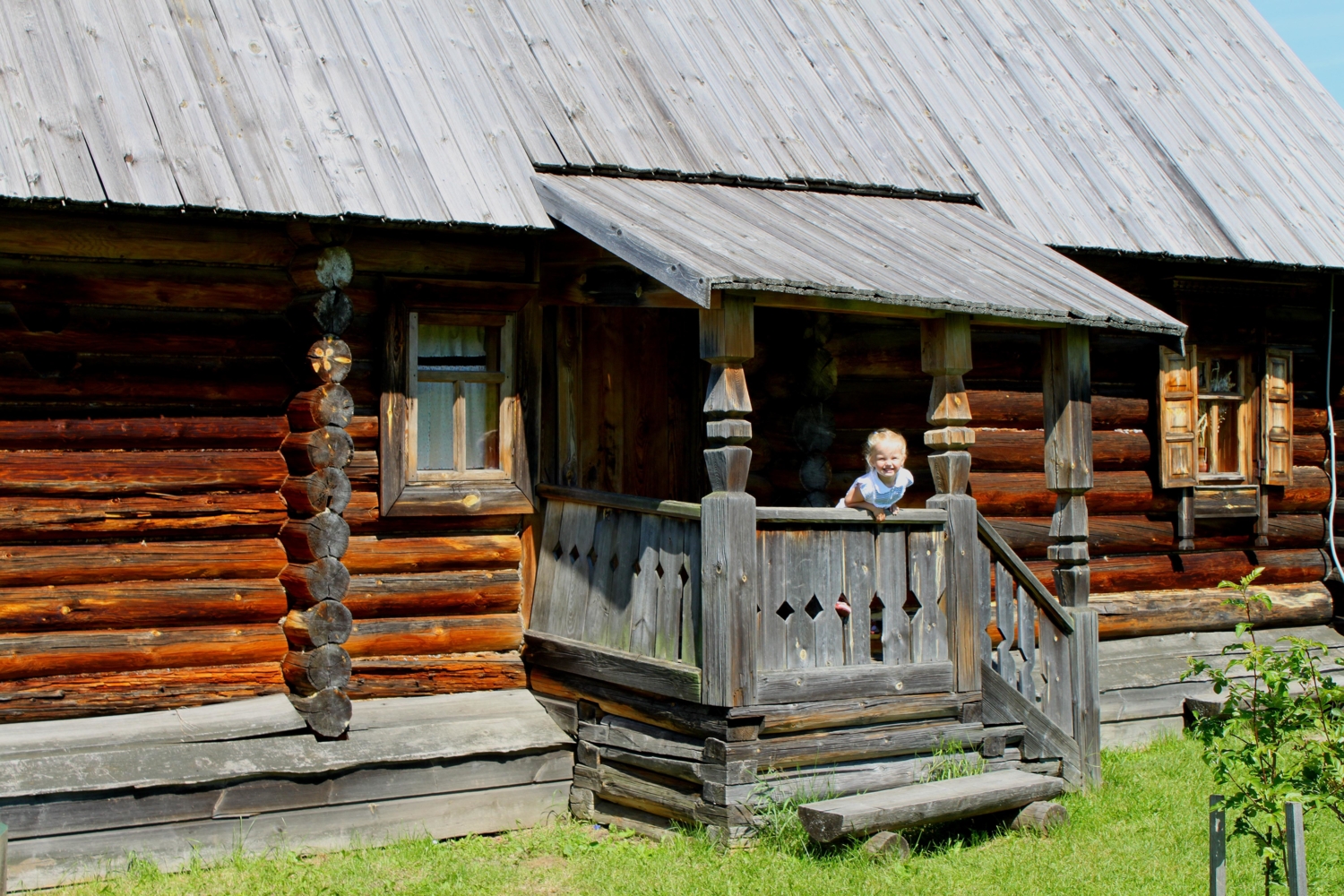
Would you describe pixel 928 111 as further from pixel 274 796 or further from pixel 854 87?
pixel 274 796

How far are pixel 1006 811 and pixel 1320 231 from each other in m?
5.37

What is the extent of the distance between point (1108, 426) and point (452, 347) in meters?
4.74

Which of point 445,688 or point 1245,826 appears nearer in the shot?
point 1245,826

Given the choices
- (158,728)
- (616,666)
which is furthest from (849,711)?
(158,728)

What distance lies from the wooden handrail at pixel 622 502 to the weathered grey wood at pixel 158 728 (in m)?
1.79

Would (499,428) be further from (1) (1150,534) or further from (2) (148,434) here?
(1) (1150,534)

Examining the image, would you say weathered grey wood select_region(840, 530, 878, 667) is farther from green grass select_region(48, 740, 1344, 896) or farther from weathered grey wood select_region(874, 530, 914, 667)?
green grass select_region(48, 740, 1344, 896)

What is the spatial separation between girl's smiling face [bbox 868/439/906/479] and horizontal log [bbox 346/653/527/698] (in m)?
2.34

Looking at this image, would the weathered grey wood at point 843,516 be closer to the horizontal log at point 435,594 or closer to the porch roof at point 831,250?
the porch roof at point 831,250

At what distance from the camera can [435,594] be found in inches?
317

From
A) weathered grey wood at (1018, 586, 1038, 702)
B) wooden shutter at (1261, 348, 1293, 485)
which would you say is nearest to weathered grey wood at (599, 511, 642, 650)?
weathered grey wood at (1018, 586, 1038, 702)

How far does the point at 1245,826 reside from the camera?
4.97m

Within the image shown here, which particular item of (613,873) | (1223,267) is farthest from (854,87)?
(613,873)

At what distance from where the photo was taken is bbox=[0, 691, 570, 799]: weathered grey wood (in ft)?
22.1
